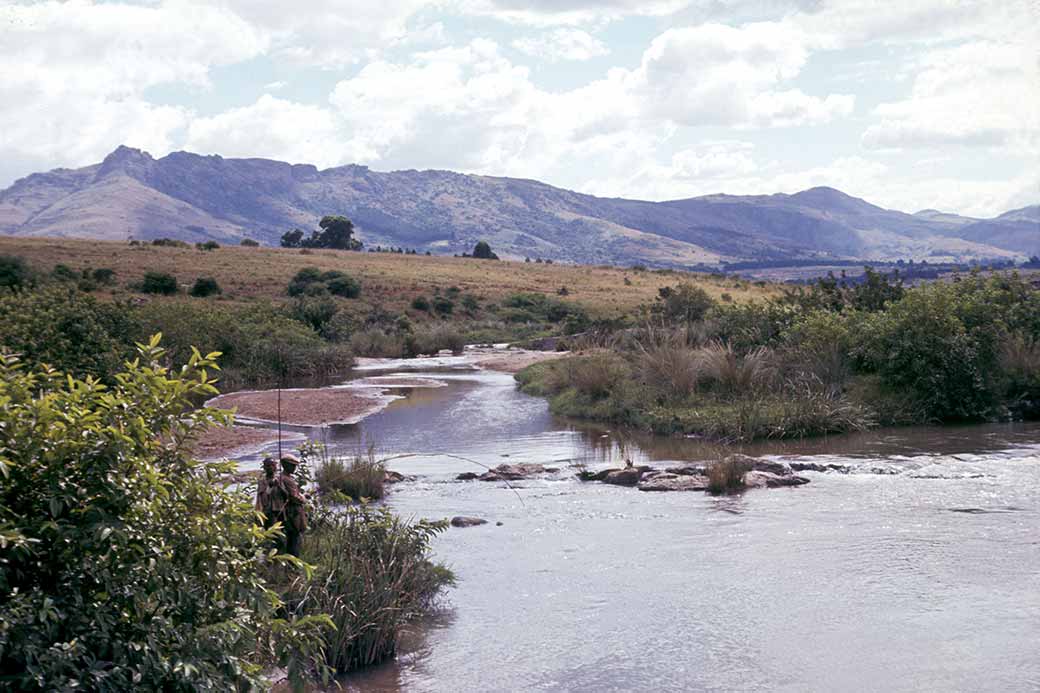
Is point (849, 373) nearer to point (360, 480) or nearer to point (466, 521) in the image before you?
point (466, 521)

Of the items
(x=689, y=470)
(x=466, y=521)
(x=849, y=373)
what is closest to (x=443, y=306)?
(x=849, y=373)

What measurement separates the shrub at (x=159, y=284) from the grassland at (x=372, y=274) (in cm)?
95

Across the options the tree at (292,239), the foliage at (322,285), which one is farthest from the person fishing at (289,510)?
the tree at (292,239)

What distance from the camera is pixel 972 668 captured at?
895 cm

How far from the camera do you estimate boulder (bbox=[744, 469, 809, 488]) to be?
1628cm

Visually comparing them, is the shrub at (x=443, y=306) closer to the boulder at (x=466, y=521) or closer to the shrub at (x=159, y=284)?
the shrub at (x=159, y=284)

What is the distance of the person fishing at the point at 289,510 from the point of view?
Result: 30.3ft

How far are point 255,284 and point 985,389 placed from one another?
1738 inches

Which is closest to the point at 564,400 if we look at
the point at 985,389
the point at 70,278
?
the point at 985,389

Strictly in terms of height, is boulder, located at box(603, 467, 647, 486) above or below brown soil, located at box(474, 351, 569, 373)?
below

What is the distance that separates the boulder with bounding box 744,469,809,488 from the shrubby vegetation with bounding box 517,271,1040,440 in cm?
415

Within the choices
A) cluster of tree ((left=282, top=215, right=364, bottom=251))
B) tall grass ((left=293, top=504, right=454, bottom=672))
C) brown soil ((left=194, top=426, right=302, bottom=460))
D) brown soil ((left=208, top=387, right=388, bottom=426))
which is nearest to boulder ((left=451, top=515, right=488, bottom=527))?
tall grass ((left=293, top=504, right=454, bottom=672))

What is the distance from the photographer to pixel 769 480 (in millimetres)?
16422

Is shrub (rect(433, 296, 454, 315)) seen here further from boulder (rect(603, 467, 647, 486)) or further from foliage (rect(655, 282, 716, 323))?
boulder (rect(603, 467, 647, 486))
